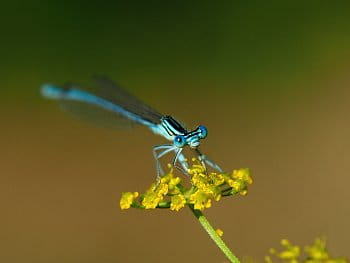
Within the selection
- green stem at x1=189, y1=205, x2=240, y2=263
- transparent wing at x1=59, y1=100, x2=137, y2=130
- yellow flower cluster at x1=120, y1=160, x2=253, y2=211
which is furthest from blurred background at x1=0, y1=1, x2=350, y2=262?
green stem at x1=189, y1=205, x2=240, y2=263

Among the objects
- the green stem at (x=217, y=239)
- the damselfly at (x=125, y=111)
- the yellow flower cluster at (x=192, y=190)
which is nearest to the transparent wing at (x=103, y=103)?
the damselfly at (x=125, y=111)

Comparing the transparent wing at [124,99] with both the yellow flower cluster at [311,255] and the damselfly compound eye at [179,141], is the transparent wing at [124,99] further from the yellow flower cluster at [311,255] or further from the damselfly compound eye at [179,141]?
the yellow flower cluster at [311,255]

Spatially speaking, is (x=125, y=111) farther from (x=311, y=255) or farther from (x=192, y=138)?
(x=311, y=255)

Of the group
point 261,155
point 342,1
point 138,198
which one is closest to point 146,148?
point 261,155

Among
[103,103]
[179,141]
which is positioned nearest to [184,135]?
[179,141]

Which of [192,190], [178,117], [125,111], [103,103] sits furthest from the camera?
[178,117]

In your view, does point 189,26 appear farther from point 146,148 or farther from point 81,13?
point 146,148
